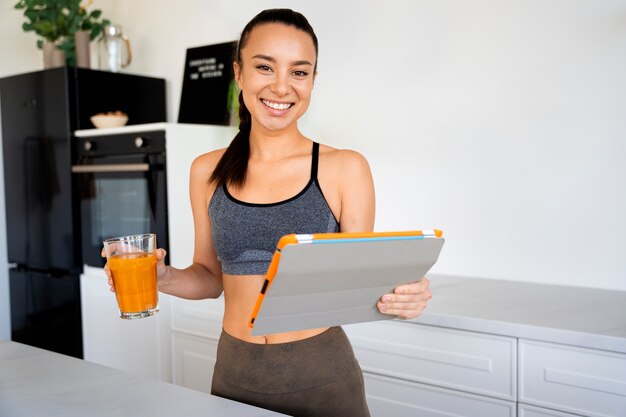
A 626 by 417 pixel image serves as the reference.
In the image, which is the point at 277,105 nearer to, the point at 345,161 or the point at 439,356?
the point at 345,161

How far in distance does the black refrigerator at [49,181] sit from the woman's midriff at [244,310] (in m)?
2.05

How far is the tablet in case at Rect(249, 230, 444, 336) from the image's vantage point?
3.38 feet

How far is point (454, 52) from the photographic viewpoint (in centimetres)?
260

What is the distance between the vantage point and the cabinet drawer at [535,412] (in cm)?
184

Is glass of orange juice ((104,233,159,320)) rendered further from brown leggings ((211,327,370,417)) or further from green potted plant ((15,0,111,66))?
green potted plant ((15,0,111,66))

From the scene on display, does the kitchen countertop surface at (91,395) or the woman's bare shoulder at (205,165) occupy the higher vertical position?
the woman's bare shoulder at (205,165)

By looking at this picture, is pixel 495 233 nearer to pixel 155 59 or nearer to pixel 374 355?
pixel 374 355

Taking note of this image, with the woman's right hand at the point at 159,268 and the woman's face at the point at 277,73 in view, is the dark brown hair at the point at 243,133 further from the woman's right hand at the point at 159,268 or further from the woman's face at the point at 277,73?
the woman's right hand at the point at 159,268

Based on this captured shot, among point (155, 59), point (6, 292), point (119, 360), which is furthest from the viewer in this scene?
point (6, 292)

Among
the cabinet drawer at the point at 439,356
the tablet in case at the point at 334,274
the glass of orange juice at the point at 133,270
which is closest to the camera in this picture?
the tablet in case at the point at 334,274

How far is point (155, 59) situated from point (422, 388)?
2.32m

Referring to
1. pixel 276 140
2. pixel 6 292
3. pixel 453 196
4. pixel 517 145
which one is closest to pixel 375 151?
pixel 453 196


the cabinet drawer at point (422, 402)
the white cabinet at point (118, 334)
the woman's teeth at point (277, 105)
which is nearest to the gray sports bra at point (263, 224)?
the woman's teeth at point (277, 105)

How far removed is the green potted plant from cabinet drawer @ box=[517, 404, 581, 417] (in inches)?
106
